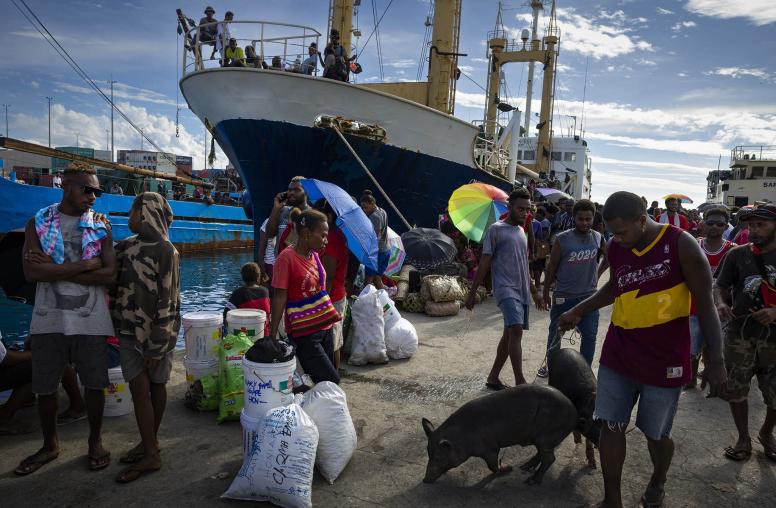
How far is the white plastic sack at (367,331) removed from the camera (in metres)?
4.91

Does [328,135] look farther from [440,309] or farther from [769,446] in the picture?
[769,446]

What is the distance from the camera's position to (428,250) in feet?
28.2

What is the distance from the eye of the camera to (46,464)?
2959 mm

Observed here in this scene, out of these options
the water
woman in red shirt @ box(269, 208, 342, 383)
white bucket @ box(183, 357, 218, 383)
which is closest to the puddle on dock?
woman in red shirt @ box(269, 208, 342, 383)

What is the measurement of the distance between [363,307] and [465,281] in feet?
13.0

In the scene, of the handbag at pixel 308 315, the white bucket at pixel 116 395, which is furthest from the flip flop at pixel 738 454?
the white bucket at pixel 116 395

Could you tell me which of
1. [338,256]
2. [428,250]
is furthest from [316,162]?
[338,256]

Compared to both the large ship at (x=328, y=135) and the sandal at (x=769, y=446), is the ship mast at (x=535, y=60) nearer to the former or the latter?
the large ship at (x=328, y=135)

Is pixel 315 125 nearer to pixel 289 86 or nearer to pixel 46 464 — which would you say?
pixel 289 86

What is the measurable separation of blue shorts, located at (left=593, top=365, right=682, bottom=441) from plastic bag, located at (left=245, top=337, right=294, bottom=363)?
5.76ft

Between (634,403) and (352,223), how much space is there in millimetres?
2769

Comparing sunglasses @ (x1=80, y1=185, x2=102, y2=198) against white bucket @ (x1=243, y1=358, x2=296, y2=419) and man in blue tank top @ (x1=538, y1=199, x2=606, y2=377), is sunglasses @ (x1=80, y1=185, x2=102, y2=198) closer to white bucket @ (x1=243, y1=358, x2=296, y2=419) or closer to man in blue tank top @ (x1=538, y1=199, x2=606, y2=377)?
white bucket @ (x1=243, y1=358, x2=296, y2=419)

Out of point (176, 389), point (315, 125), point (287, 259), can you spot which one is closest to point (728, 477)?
point (287, 259)

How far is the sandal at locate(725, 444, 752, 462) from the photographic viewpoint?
10.5 feet
